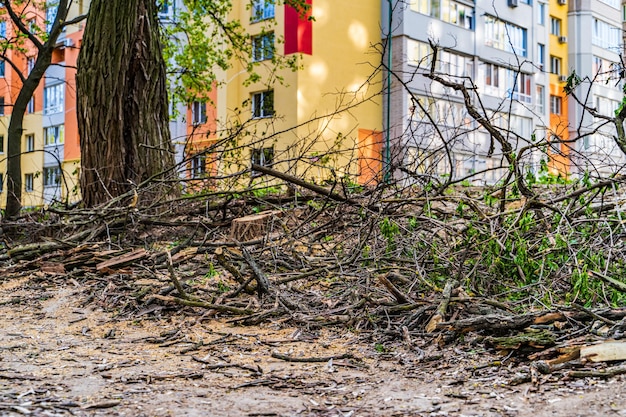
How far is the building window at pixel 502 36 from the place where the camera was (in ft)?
119

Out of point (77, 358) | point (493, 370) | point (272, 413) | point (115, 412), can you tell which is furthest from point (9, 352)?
point (493, 370)

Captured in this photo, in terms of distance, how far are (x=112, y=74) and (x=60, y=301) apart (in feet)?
13.5

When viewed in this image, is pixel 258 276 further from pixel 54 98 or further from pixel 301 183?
pixel 54 98

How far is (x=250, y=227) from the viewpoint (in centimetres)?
746

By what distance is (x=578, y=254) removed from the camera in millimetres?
5398

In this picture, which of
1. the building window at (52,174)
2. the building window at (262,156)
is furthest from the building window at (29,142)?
the building window at (262,156)

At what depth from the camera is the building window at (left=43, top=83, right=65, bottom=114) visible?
3938cm

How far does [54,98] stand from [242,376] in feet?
127

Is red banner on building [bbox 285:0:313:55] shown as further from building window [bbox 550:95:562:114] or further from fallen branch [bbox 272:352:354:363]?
fallen branch [bbox 272:352:354:363]

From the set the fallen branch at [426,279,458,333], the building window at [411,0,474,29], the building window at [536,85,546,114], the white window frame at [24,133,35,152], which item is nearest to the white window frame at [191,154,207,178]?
the fallen branch at [426,279,458,333]

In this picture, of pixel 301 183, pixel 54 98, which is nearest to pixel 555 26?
pixel 54 98

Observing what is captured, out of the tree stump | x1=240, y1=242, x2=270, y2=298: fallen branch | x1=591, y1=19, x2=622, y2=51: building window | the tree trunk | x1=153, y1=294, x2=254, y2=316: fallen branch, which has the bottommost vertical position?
x1=153, y1=294, x2=254, y2=316: fallen branch

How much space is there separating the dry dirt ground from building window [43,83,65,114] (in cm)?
3566

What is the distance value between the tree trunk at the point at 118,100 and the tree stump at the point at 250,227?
8.51ft
